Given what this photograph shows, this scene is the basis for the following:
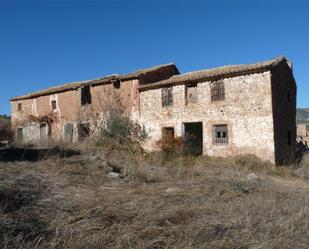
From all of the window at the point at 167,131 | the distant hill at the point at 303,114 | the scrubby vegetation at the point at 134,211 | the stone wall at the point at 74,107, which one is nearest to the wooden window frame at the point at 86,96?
the stone wall at the point at 74,107

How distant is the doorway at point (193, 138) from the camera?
1770 centimetres

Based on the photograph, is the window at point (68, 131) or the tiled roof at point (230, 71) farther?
the window at point (68, 131)

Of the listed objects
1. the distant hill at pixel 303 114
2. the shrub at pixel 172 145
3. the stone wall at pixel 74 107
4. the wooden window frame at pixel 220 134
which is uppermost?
the distant hill at pixel 303 114

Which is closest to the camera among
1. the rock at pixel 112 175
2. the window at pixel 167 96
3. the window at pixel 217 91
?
the rock at pixel 112 175

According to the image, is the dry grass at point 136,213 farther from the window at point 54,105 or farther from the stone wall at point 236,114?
the window at point 54,105

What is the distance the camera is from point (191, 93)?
1791cm

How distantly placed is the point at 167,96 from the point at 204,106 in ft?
7.95

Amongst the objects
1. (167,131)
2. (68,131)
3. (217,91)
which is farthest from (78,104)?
(217,91)

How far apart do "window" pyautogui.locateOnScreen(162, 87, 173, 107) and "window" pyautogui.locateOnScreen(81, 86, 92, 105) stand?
571cm

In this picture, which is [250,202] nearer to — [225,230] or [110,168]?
[225,230]

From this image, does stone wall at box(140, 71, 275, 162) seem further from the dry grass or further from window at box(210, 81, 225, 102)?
the dry grass

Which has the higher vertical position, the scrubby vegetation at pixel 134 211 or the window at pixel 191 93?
the window at pixel 191 93

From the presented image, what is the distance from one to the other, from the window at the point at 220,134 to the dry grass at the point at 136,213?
8.75 meters

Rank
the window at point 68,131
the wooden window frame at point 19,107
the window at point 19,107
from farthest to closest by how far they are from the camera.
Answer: the window at point 19,107 < the wooden window frame at point 19,107 < the window at point 68,131
